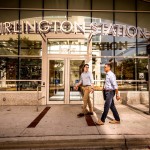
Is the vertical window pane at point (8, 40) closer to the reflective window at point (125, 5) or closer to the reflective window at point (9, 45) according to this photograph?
the reflective window at point (9, 45)

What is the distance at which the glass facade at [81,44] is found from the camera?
11539 millimetres

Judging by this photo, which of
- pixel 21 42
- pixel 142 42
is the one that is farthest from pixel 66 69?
pixel 142 42

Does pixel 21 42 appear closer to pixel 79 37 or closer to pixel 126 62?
pixel 79 37

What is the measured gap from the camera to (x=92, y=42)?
39.0 feet

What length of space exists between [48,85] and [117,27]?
15.2ft

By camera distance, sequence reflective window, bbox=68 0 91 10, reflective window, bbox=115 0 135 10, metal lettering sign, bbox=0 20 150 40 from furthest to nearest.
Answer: reflective window, bbox=115 0 135 10, reflective window, bbox=68 0 91 10, metal lettering sign, bbox=0 20 150 40

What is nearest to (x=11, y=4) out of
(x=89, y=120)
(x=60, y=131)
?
(x=89, y=120)

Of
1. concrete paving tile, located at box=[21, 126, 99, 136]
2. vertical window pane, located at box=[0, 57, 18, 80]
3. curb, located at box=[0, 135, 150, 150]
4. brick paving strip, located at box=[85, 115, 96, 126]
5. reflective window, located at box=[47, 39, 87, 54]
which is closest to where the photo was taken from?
curb, located at box=[0, 135, 150, 150]

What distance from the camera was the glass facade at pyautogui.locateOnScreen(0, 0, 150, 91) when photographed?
37.9 feet

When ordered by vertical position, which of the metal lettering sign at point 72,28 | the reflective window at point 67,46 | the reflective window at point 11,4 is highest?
the reflective window at point 11,4

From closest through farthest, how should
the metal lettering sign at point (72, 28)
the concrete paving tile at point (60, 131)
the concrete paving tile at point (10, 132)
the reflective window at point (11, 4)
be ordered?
the concrete paving tile at point (10, 132)
the concrete paving tile at point (60, 131)
the metal lettering sign at point (72, 28)
the reflective window at point (11, 4)

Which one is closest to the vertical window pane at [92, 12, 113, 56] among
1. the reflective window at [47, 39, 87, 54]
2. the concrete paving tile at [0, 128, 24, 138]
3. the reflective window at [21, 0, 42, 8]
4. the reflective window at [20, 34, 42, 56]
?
the reflective window at [47, 39, 87, 54]

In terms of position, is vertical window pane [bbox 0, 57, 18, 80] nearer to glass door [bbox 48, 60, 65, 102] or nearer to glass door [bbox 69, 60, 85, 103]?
glass door [bbox 48, 60, 65, 102]

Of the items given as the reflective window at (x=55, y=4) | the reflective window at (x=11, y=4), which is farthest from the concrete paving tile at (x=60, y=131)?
the reflective window at (x=11, y=4)
